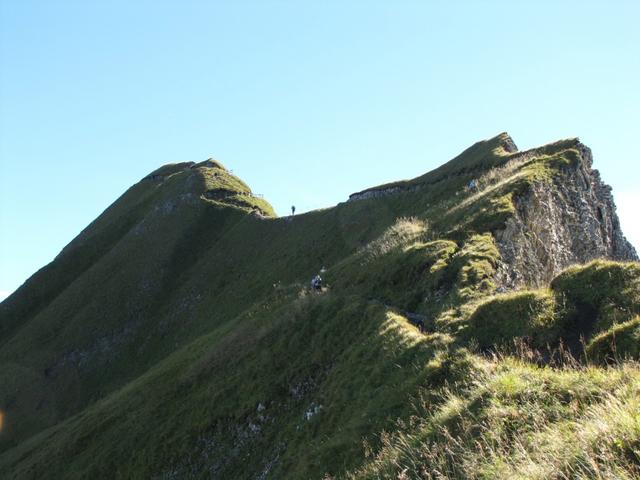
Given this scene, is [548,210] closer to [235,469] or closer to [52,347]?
[235,469]

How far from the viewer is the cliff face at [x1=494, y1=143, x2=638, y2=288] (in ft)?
89.7

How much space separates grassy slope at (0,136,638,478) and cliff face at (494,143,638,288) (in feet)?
3.55

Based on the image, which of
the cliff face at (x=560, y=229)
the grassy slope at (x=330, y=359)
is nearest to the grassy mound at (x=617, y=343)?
the grassy slope at (x=330, y=359)

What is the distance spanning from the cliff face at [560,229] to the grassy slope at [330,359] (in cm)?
108

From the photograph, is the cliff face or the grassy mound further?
the cliff face

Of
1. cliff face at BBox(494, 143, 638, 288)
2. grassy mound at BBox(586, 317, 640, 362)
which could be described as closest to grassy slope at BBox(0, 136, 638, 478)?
grassy mound at BBox(586, 317, 640, 362)

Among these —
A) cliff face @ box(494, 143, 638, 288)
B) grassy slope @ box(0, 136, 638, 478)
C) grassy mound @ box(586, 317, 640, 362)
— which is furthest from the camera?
cliff face @ box(494, 143, 638, 288)

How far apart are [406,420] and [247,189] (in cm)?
10889

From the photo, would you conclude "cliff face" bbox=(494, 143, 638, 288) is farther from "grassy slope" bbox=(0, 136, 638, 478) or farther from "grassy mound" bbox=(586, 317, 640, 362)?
"grassy mound" bbox=(586, 317, 640, 362)

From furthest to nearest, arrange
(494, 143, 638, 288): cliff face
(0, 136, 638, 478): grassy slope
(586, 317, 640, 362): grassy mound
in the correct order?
(494, 143, 638, 288): cliff face
(0, 136, 638, 478): grassy slope
(586, 317, 640, 362): grassy mound

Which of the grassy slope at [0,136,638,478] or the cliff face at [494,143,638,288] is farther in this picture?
the cliff face at [494,143,638,288]

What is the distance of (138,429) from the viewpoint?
32438 millimetres

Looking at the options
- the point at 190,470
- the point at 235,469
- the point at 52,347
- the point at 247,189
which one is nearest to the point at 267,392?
the point at 235,469

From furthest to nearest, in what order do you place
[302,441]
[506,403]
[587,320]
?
[302,441], [587,320], [506,403]
